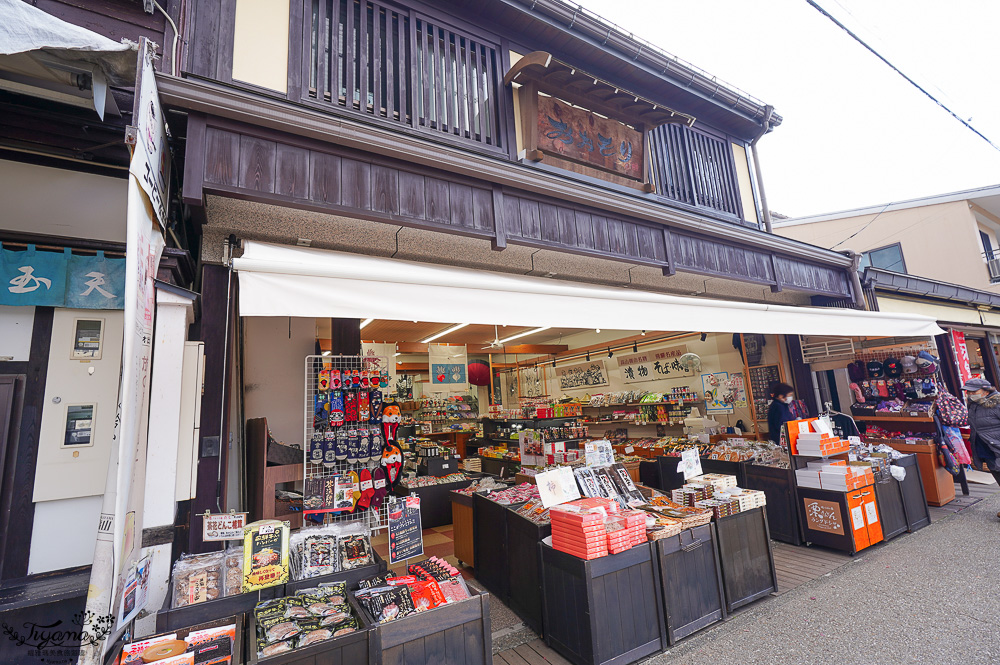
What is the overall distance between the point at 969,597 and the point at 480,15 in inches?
277

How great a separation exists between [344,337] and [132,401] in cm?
301

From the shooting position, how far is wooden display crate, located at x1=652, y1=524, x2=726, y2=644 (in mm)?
3426

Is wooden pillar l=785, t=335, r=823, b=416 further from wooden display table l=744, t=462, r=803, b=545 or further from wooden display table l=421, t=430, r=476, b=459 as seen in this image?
wooden display table l=421, t=430, r=476, b=459

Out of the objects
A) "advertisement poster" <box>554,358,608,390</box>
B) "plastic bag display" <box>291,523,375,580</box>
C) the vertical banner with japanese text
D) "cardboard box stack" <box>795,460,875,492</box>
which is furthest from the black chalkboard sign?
"advertisement poster" <box>554,358,608,390</box>

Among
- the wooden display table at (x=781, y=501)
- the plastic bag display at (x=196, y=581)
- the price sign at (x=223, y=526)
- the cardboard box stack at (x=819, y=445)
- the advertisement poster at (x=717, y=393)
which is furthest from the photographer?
the advertisement poster at (x=717, y=393)

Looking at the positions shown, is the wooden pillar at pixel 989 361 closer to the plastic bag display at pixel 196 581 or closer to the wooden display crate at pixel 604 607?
the wooden display crate at pixel 604 607

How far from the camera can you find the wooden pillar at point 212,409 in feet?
9.11

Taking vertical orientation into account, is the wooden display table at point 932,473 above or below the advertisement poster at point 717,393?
below

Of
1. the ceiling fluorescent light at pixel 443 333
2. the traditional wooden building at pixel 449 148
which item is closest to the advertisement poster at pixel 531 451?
the ceiling fluorescent light at pixel 443 333

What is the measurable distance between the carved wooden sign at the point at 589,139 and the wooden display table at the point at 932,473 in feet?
20.2

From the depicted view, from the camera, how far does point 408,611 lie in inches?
94.6

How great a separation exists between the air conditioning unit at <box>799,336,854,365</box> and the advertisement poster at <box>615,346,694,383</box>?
219 centimetres

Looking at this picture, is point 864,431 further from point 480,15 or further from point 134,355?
point 134,355

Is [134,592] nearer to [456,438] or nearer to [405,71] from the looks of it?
[405,71]
